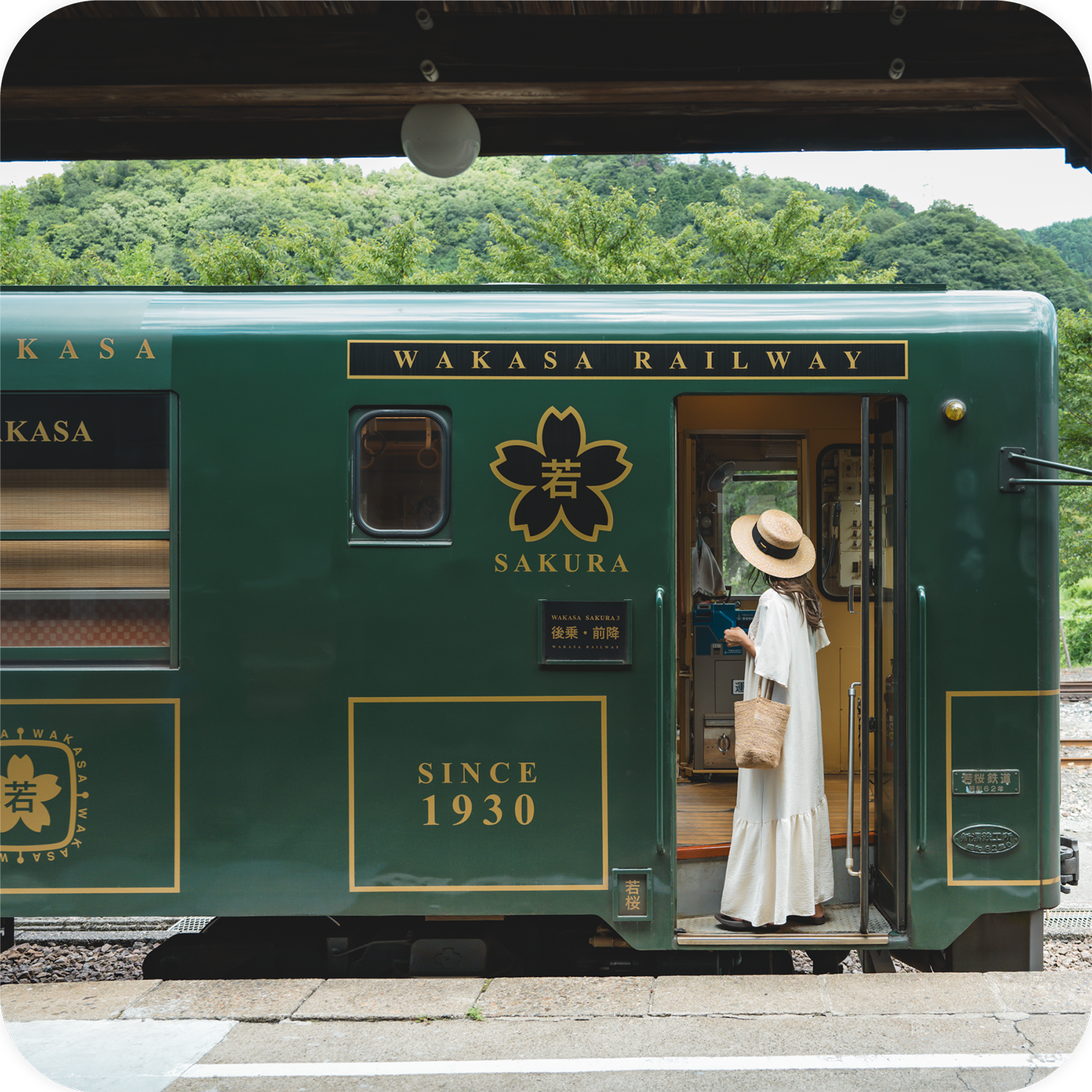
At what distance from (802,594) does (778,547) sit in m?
0.24

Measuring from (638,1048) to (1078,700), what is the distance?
11320 millimetres

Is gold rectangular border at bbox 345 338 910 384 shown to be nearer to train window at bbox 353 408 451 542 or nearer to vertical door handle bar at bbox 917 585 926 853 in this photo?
train window at bbox 353 408 451 542

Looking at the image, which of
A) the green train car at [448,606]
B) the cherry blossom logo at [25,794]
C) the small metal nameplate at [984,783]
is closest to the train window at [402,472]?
the green train car at [448,606]

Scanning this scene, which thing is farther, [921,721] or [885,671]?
[885,671]

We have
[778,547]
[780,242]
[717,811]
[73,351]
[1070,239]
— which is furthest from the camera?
[1070,239]

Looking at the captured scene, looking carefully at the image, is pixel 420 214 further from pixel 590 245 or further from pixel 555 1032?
pixel 555 1032

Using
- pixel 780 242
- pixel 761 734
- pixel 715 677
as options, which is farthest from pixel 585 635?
pixel 780 242

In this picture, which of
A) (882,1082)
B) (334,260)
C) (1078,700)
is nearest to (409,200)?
(334,260)

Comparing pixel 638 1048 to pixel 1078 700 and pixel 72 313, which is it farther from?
pixel 1078 700

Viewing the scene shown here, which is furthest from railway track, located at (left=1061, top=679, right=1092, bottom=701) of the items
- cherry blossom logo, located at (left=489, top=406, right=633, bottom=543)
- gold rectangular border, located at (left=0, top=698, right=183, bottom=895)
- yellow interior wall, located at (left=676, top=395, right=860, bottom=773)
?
gold rectangular border, located at (left=0, top=698, right=183, bottom=895)

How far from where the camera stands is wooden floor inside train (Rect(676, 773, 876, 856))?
14.0 ft

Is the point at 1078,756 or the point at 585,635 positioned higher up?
the point at 585,635

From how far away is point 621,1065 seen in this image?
2.88 meters

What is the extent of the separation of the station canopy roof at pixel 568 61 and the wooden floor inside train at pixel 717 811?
3.01m
